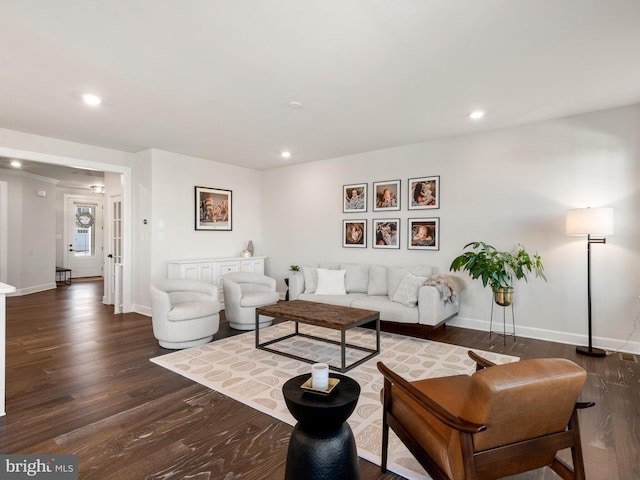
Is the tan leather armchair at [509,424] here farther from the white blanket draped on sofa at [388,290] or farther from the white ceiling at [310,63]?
the white blanket draped on sofa at [388,290]

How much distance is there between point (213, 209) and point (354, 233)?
8.62 ft

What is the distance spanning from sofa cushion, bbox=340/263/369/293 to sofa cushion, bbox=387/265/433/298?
18.2 inches

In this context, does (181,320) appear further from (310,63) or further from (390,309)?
(310,63)

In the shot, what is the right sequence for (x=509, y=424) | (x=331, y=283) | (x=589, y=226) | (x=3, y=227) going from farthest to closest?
(x=3, y=227)
(x=331, y=283)
(x=589, y=226)
(x=509, y=424)

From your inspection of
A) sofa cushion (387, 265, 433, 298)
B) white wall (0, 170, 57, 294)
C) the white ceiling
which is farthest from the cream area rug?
white wall (0, 170, 57, 294)

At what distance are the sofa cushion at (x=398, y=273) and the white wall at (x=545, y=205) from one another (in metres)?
0.22

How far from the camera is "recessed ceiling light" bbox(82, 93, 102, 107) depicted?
3408mm

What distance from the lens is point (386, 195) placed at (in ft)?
18.2

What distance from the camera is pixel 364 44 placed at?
2531 millimetres

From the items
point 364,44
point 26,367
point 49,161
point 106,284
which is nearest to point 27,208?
point 106,284

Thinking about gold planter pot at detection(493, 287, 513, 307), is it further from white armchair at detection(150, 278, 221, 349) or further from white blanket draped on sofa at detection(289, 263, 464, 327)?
white armchair at detection(150, 278, 221, 349)

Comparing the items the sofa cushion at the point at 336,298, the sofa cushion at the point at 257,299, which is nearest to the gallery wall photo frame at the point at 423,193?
the sofa cushion at the point at 336,298

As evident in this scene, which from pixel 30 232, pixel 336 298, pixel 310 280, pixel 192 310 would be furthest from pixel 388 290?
pixel 30 232

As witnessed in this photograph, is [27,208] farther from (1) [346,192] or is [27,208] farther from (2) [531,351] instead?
(2) [531,351]
